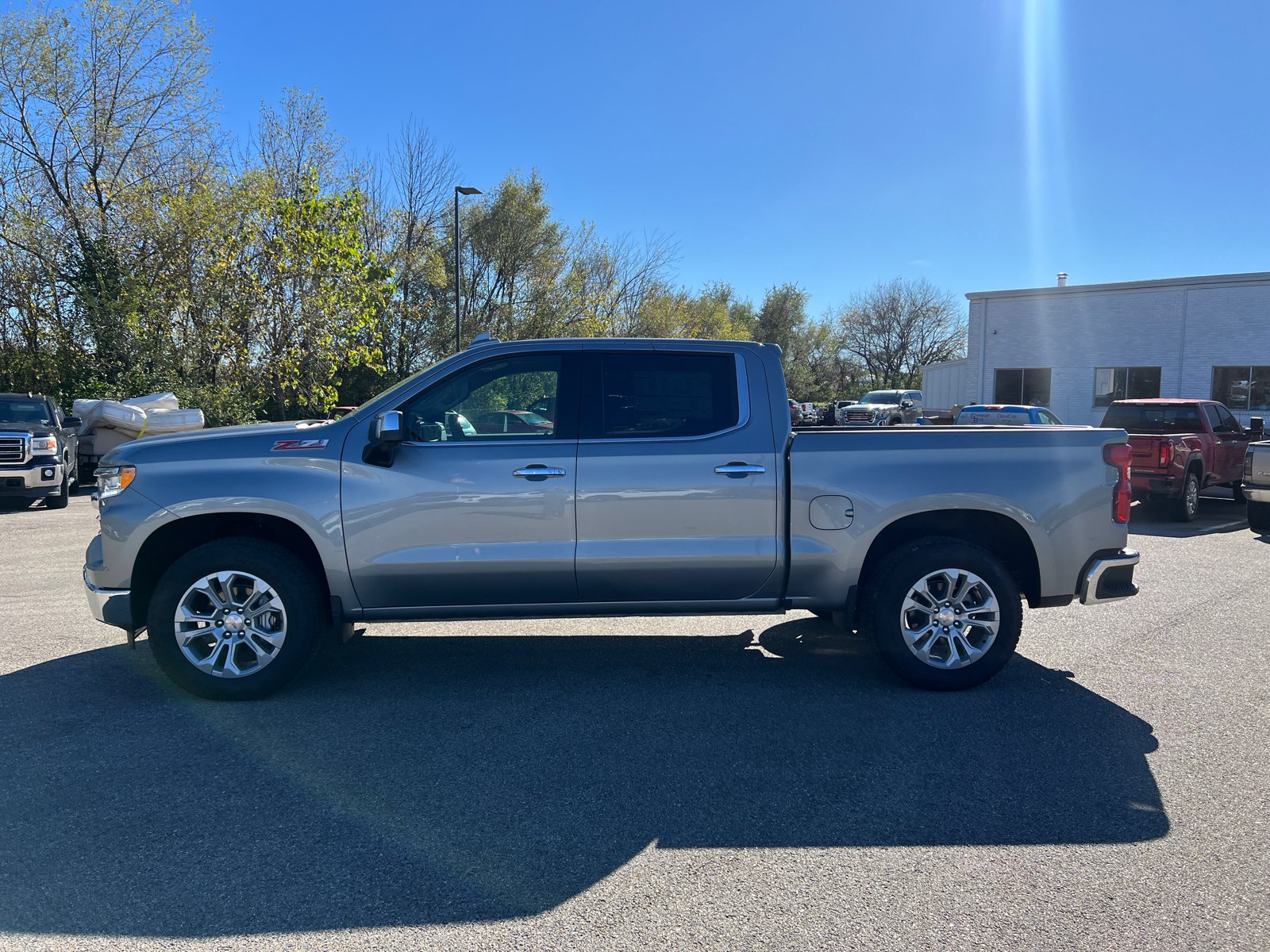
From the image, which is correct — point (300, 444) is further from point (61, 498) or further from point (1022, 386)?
point (1022, 386)

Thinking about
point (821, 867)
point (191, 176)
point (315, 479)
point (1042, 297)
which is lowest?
point (821, 867)

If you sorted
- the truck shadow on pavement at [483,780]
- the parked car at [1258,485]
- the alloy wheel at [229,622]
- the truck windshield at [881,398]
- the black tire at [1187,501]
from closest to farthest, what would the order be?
the truck shadow on pavement at [483,780] → the alloy wheel at [229,622] → the parked car at [1258,485] → the black tire at [1187,501] → the truck windshield at [881,398]

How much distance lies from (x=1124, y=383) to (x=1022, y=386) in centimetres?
321

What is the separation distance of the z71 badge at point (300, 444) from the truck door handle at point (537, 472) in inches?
41.8

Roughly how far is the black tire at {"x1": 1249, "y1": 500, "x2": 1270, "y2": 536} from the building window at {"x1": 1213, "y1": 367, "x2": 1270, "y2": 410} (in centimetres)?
1924

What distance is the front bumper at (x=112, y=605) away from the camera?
4.58 m

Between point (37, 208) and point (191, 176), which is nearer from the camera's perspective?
point (37, 208)

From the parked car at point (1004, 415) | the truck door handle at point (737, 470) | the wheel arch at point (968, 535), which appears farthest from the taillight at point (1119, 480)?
the parked car at point (1004, 415)

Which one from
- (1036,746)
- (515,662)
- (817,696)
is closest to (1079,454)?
(1036,746)

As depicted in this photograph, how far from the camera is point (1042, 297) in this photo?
30.2 meters

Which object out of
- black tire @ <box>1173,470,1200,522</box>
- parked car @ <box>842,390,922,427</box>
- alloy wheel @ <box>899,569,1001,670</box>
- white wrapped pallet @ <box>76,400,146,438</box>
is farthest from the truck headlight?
parked car @ <box>842,390,922,427</box>

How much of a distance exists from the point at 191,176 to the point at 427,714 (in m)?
23.4

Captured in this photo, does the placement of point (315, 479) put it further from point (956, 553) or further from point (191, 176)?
point (191, 176)

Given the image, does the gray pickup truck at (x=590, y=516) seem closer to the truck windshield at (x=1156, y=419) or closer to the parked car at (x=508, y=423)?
the parked car at (x=508, y=423)
